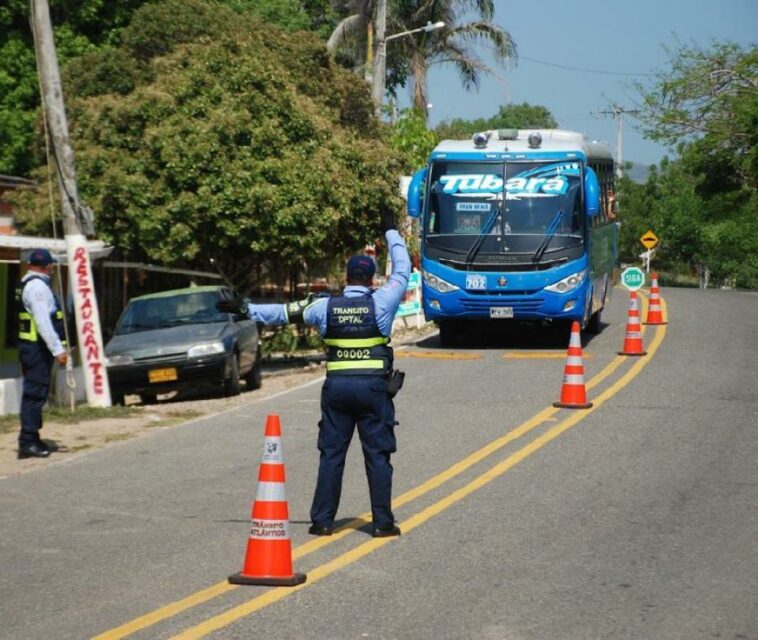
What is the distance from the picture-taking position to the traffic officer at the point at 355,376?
9484 millimetres

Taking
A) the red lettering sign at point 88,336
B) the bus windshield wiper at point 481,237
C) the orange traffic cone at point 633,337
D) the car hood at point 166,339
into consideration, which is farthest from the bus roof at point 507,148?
the red lettering sign at point 88,336

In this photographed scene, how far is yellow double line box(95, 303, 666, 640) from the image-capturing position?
7508 millimetres

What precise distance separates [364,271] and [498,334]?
17.8 meters

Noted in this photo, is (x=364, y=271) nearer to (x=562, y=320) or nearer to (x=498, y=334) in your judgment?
(x=562, y=320)

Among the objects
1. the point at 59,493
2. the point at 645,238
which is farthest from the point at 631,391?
the point at 645,238

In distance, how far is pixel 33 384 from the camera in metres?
13.8

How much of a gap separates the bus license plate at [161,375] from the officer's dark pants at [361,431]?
9.67m

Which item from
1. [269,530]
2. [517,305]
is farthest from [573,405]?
[269,530]

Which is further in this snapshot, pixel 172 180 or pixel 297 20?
pixel 297 20

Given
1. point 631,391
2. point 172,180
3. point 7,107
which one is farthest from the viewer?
point 7,107

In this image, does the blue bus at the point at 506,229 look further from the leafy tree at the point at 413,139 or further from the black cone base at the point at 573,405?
the leafy tree at the point at 413,139

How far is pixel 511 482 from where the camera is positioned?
1205 centimetres

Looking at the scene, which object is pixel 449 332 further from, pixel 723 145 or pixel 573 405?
pixel 723 145

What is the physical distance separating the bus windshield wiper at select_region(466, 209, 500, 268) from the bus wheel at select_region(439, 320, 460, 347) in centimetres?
164
